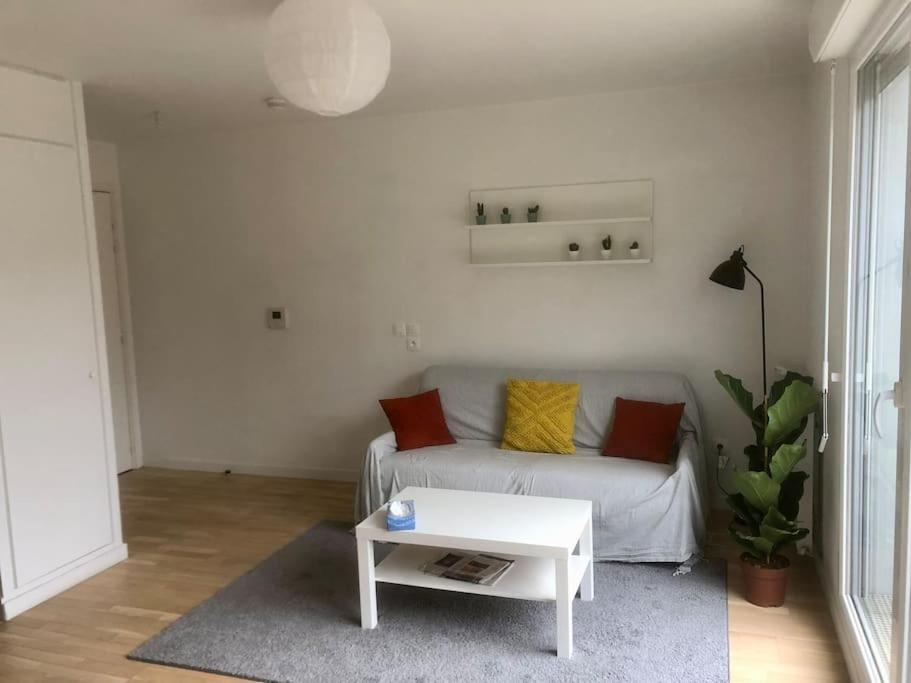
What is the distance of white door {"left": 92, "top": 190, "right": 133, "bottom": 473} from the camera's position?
202 inches

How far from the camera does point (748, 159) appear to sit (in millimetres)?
3871

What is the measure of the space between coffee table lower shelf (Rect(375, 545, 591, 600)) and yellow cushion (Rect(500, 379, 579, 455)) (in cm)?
94

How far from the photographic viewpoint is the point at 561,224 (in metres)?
4.18

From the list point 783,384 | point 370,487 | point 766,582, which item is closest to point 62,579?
point 370,487

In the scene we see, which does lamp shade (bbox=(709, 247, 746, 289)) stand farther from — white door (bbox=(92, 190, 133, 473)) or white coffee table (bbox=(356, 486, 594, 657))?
white door (bbox=(92, 190, 133, 473))

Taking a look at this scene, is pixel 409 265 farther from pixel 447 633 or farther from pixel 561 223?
pixel 447 633

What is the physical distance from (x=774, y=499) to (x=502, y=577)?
3.75 ft

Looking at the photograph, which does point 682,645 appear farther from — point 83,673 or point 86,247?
point 86,247

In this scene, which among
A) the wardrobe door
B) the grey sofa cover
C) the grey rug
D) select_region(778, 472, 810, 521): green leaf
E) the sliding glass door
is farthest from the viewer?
the grey sofa cover

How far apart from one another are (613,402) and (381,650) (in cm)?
189

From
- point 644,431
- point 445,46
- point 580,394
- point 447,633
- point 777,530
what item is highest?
point 445,46

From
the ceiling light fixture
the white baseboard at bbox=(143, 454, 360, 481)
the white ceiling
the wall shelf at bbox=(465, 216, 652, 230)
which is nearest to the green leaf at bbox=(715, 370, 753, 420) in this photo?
the wall shelf at bbox=(465, 216, 652, 230)

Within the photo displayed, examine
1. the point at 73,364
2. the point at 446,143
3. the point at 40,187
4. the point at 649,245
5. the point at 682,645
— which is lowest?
the point at 682,645

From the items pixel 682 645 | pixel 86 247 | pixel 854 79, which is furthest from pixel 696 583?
pixel 86 247
